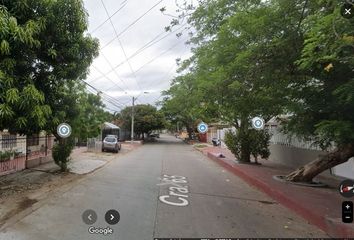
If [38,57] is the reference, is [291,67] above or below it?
below

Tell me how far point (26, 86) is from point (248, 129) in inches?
503

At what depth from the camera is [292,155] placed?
55.3ft

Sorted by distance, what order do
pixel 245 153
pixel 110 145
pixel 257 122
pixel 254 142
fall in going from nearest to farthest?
pixel 257 122, pixel 254 142, pixel 245 153, pixel 110 145

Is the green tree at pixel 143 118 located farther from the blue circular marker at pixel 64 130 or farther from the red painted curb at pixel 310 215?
the red painted curb at pixel 310 215

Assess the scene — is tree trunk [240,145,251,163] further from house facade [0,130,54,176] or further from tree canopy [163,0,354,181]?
house facade [0,130,54,176]

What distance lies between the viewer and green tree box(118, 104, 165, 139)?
5784 centimetres

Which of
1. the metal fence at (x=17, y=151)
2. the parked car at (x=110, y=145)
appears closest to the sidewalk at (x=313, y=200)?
the metal fence at (x=17, y=151)

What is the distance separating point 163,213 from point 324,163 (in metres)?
5.62

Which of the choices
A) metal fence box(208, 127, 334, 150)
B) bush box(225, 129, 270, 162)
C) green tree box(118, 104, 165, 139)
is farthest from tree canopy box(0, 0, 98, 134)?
green tree box(118, 104, 165, 139)

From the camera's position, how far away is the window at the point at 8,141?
1398 centimetres

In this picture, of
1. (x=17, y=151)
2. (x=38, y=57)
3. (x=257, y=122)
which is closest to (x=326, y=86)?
(x=38, y=57)

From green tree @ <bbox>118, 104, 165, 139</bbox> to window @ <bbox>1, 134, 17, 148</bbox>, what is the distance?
42.6 m

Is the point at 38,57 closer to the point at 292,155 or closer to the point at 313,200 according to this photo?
the point at 313,200

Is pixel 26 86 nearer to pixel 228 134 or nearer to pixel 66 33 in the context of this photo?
pixel 66 33
